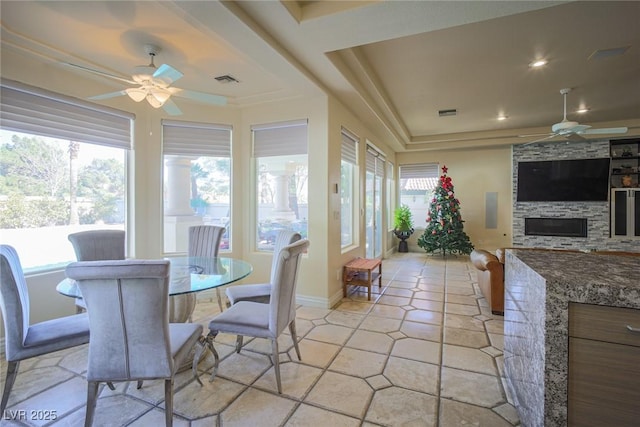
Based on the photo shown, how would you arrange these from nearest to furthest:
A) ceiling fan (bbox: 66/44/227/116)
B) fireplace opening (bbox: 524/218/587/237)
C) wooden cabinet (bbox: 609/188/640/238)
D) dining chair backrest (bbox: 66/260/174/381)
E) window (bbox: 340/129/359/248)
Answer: dining chair backrest (bbox: 66/260/174/381), ceiling fan (bbox: 66/44/227/116), window (bbox: 340/129/359/248), wooden cabinet (bbox: 609/188/640/238), fireplace opening (bbox: 524/218/587/237)

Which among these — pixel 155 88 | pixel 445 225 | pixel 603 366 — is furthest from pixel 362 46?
pixel 445 225

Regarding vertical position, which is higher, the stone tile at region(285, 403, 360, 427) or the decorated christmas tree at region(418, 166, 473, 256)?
the decorated christmas tree at region(418, 166, 473, 256)

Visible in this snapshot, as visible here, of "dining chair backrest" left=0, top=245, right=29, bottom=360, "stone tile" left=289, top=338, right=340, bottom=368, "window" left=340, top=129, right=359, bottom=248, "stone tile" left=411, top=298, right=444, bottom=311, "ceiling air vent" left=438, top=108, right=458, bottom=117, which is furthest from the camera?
"ceiling air vent" left=438, top=108, right=458, bottom=117

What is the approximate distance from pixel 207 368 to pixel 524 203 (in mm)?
7160

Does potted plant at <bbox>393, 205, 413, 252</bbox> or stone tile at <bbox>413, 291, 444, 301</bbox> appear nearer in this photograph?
stone tile at <bbox>413, 291, 444, 301</bbox>

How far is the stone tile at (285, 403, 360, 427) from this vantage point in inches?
67.8

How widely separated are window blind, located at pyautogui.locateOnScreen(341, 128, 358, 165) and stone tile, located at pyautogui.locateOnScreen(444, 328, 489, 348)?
8.41ft

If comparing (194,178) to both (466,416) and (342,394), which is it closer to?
(342,394)

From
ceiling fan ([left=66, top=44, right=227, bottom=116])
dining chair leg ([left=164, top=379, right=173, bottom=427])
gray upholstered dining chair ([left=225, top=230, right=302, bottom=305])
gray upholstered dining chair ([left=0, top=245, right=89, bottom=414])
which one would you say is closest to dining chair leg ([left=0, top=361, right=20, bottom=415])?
gray upholstered dining chair ([left=0, top=245, right=89, bottom=414])

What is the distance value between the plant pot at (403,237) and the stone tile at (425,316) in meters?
4.15

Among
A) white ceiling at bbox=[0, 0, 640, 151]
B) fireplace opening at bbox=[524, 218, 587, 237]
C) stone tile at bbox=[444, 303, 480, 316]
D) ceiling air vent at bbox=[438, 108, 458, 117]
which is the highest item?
ceiling air vent at bbox=[438, 108, 458, 117]

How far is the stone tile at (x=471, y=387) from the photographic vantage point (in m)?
1.94

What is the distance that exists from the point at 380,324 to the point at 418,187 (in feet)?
17.7

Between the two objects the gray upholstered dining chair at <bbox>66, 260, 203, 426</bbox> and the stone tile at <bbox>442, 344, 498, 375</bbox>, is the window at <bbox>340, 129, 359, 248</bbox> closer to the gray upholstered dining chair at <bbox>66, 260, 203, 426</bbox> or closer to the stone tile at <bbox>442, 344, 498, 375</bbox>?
the stone tile at <bbox>442, 344, 498, 375</bbox>
